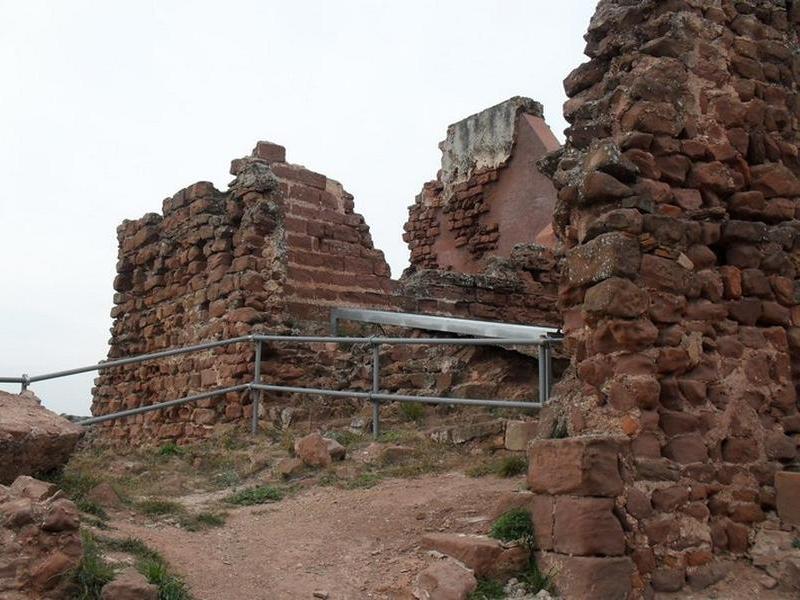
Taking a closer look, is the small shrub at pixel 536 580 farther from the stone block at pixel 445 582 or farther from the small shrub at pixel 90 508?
the small shrub at pixel 90 508

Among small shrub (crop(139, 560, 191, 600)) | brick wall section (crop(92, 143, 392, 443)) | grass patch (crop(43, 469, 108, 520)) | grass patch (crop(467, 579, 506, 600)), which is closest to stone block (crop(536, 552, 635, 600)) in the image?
grass patch (crop(467, 579, 506, 600))

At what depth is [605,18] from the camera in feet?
17.0

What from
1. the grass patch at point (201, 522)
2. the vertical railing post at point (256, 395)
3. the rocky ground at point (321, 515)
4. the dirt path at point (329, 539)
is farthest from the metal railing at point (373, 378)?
the grass patch at point (201, 522)

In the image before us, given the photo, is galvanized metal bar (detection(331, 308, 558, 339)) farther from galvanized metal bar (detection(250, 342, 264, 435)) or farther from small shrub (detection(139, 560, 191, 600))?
small shrub (detection(139, 560, 191, 600))

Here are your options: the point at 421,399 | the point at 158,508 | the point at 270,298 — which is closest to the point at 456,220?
the point at 270,298

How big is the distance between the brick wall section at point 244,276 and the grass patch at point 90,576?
4.47 meters

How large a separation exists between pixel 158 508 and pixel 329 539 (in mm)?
1270

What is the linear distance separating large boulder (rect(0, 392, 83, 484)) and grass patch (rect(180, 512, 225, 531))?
0.84 meters

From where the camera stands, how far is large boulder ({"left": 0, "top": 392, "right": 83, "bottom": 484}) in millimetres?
4973

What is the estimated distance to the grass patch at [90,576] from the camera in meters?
3.94

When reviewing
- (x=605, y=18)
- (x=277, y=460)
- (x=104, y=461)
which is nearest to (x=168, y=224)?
(x=104, y=461)

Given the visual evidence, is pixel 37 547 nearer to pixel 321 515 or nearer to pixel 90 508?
pixel 90 508

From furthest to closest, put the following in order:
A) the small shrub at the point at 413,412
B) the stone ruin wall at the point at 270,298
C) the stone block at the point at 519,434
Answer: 1. the stone ruin wall at the point at 270,298
2. the small shrub at the point at 413,412
3. the stone block at the point at 519,434

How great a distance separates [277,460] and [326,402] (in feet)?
5.37
